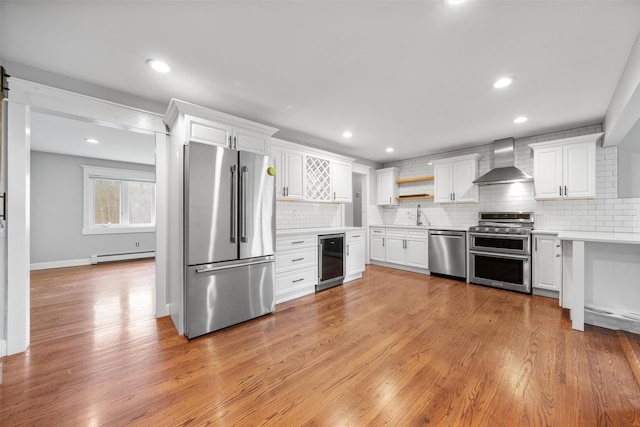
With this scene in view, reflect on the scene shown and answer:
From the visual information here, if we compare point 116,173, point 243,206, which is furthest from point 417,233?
point 116,173

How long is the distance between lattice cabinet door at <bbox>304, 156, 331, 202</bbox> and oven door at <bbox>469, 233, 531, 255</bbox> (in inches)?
102

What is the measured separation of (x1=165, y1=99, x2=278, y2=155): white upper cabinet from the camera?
103 inches

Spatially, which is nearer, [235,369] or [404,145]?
[235,369]

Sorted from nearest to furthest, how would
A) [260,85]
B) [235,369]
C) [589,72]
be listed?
[235,369] < [589,72] < [260,85]

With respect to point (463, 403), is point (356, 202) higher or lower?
higher

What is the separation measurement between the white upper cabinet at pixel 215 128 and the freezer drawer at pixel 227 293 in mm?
1340

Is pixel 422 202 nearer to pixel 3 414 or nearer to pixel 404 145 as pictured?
pixel 404 145

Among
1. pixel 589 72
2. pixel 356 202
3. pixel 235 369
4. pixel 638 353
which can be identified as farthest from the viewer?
pixel 356 202

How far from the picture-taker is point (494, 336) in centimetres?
250

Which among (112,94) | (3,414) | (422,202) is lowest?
(3,414)

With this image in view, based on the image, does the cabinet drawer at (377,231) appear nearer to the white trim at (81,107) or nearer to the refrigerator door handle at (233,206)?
the refrigerator door handle at (233,206)

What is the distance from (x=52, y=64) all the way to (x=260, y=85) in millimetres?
1755

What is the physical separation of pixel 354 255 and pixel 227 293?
253 centimetres

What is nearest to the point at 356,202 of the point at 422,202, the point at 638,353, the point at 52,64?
the point at 422,202
